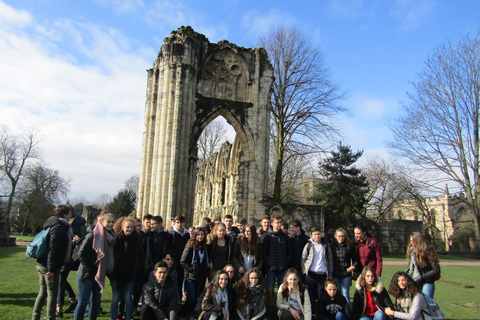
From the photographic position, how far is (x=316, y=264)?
699 centimetres

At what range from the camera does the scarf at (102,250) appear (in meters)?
5.61

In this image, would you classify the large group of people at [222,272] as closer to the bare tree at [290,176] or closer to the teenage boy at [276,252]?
the teenage boy at [276,252]

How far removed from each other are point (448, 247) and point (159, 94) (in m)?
26.7

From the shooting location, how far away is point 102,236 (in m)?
5.67

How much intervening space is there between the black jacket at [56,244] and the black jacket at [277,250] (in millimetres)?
3527

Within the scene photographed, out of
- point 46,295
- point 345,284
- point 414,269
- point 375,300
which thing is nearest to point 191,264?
point 46,295

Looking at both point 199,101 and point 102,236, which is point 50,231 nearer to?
point 102,236

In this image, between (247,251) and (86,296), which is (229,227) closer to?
(247,251)

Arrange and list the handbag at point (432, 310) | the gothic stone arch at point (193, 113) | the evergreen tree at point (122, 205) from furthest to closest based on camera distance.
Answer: the evergreen tree at point (122, 205) < the gothic stone arch at point (193, 113) < the handbag at point (432, 310)

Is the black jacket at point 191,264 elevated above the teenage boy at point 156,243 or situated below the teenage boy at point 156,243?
below

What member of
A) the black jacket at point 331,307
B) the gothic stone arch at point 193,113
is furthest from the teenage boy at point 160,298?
the gothic stone arch at point 193,113

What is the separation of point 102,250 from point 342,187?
22.7 metres

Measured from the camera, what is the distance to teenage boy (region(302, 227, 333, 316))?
696cm

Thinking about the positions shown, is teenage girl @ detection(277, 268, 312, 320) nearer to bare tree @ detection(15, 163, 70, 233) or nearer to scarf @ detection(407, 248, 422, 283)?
scarf @ detection(407, 248, 422, 283)
